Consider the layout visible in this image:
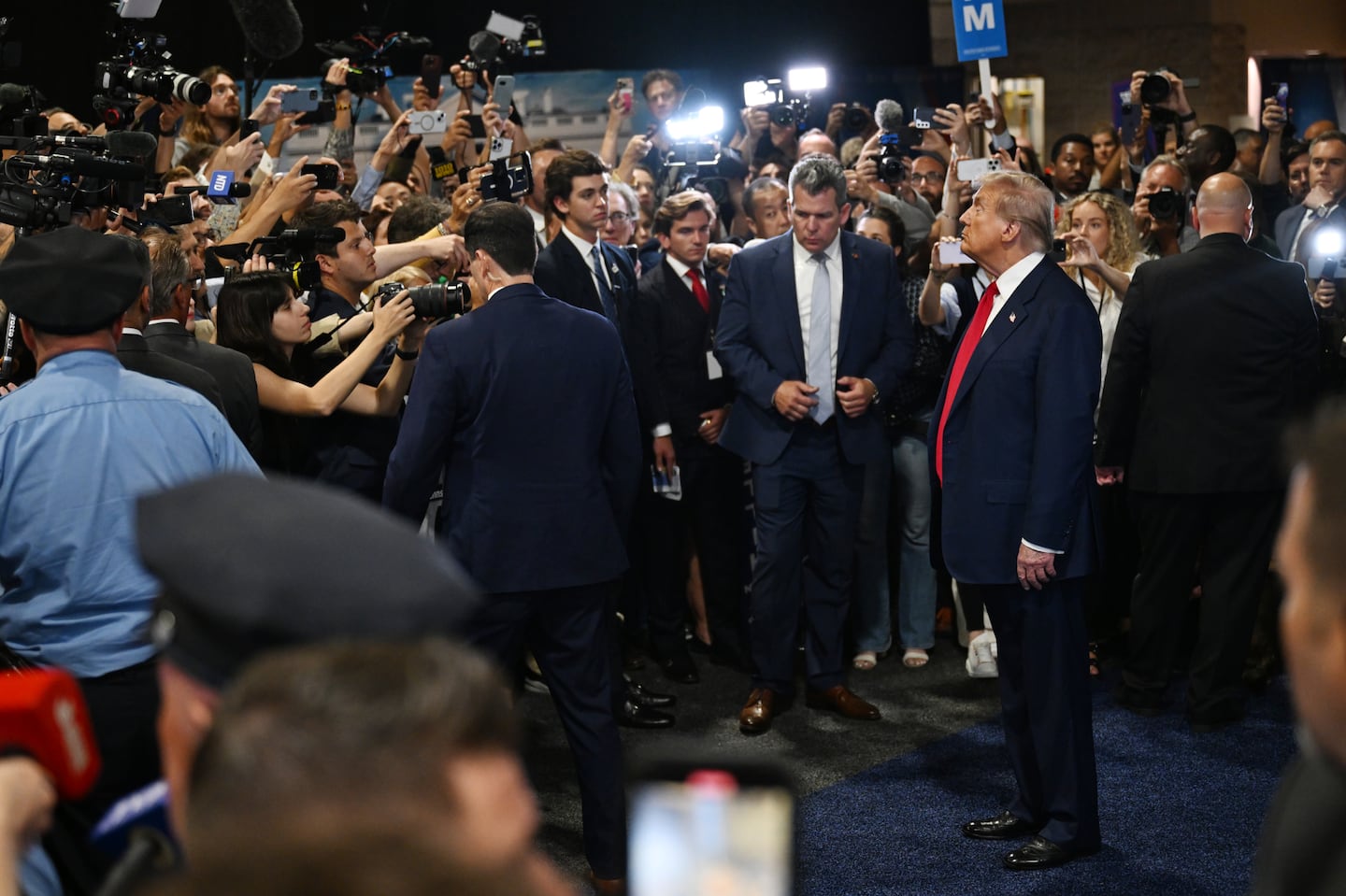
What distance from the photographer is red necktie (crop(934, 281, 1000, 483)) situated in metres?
3.94

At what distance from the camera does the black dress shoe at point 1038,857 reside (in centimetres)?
384

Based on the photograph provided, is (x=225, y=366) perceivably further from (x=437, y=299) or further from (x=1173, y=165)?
(x=1173, y=165)

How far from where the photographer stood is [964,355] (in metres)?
3.99

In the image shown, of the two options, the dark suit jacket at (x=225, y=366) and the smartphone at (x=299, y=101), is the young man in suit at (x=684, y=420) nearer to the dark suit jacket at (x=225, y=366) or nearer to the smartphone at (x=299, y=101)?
the smartphone at (x=299, y=101)

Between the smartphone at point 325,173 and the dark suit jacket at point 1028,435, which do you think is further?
the smartphone at point 325,173

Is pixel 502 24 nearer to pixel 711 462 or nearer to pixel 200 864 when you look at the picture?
pixel 711 462

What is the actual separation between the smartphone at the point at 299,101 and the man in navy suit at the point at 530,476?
7.96ft

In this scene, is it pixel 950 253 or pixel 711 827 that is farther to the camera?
pixel 950 253

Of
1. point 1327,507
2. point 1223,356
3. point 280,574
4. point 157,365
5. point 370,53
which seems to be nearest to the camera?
point 280,574

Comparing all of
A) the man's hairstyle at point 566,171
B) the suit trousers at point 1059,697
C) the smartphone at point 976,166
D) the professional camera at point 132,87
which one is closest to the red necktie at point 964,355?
the suit trousers at point 1059,697

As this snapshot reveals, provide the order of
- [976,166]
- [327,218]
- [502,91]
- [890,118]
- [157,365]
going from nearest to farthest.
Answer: [157,365], [327,218], [976,166], [502,91], [890,118]

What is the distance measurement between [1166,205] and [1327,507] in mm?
4938

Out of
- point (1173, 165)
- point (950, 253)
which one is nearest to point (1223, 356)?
point (950, 253)

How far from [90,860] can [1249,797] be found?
3.30m
